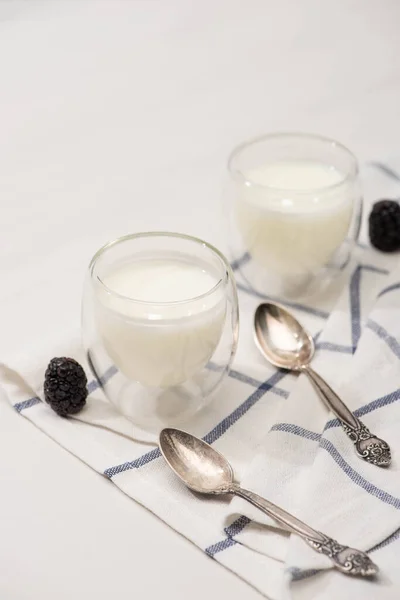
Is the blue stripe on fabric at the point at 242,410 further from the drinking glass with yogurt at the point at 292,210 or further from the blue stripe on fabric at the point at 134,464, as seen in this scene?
the drinking glass with yogurt at the point at 292,210

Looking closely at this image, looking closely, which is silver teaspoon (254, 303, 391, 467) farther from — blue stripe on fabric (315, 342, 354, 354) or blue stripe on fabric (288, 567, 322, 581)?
blue stripe on fabric (288, 567, 322, 581)

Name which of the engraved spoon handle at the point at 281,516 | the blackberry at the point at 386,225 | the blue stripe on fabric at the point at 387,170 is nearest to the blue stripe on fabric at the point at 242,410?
the engraved spoon handle at the point at 281,516

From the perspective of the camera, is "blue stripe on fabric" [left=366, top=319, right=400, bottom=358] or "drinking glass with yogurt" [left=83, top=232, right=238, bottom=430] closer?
"drinking glass with yogurt" [left=83, top=232, right=238, bottom=430]

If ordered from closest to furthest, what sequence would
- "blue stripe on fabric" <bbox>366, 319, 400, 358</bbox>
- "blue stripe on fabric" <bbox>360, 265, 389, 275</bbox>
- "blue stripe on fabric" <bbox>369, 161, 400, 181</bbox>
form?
1. "blue stripe on fabric" <bbox>366, 319, 400, 358</bbox>
2. "blue stripe on fabric" <bbox>360, 265, 389, 275</bbox>
3. "blue stripe on fabric" <bbox>369, 161, 400, 181</bbox>

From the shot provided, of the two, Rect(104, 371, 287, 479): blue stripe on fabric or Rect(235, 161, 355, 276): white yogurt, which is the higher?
Rect(235, 161, 355, 276): white yogurt

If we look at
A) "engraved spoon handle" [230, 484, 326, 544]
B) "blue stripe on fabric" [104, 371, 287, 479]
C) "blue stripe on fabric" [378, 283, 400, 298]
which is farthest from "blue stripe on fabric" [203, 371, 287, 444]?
"blue stripe on fabric" [378, 283, 400, 298]

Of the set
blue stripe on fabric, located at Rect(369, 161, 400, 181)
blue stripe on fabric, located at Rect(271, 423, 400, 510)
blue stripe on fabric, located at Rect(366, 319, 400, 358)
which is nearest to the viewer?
blue stripe on fabric, located at Rect(271, 423, 400, 510)

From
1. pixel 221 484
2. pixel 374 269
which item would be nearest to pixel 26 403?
pixel 221 484

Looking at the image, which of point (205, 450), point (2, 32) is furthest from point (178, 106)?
point (205, 450)
